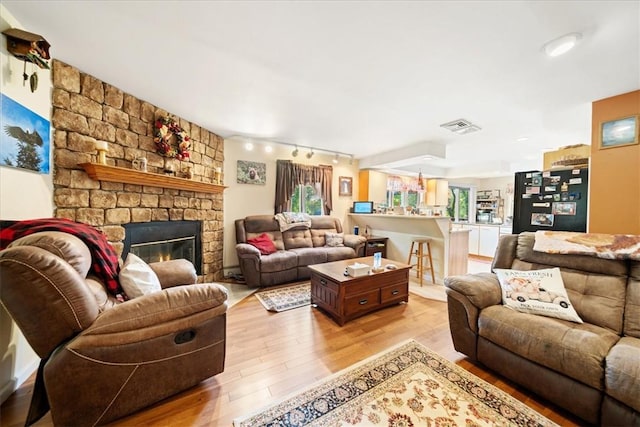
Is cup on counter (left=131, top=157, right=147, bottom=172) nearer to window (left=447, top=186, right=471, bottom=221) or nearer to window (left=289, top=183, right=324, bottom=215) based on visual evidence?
window (left=289, top=183, right=324, bottom=215)

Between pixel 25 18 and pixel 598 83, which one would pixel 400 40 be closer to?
pixel 598 83

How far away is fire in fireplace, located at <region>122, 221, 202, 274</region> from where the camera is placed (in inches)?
103

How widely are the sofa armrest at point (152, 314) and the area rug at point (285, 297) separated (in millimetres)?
1410

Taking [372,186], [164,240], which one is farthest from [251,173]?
[372,186]

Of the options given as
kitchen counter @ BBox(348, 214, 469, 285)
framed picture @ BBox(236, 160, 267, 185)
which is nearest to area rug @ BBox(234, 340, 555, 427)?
kitchen counter @ BBox(348, 214, 469, 285)

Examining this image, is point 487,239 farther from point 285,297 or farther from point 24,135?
point 24,135

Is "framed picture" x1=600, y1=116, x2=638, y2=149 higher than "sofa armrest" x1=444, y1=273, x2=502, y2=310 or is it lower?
higher

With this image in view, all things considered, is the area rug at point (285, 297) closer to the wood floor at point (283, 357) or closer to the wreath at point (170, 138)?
the wood floor at point (283, 357)

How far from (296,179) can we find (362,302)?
294 centimetres

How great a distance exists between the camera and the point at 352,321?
2547mm

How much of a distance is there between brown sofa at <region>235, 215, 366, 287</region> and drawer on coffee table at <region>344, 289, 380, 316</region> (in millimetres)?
1460

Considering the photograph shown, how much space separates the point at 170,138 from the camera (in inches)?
118

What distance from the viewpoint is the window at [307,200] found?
16.7ft

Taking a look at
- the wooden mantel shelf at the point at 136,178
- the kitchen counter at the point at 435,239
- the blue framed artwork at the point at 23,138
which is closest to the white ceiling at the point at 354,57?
the blue framed artwork at the point at 23,138
